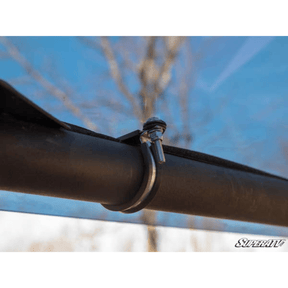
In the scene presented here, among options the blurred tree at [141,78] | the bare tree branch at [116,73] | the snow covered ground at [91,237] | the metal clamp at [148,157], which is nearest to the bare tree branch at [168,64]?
the blurred tree at [141,78]

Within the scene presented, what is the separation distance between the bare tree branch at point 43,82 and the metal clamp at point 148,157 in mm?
656

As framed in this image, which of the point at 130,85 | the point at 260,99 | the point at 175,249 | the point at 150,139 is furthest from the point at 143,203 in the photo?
the point at 175,249

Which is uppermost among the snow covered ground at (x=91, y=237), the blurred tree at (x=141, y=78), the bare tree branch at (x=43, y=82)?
the blurred tree at (x=141, y=78)

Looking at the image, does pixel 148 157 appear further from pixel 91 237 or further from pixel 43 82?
pixel 91 237

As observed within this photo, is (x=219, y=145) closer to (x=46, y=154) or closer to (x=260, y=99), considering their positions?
(x=260, y=99)

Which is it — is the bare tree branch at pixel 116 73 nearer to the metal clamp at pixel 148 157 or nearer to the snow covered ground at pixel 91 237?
the metal clamp at pixel 148 157

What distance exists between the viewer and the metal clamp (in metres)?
0.70

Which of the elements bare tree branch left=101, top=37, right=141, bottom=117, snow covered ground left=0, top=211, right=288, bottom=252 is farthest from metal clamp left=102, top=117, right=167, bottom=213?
snow covered ground left=0, top=211, right=288, bottom=252

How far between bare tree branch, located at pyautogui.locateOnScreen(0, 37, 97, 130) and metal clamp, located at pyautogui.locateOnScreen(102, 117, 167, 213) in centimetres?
66

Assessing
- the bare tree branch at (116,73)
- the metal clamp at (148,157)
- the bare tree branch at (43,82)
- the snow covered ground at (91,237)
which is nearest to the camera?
the metal clamp at (148,157)

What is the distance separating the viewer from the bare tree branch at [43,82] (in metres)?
1.12

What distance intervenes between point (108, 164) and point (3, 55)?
29.4 inches

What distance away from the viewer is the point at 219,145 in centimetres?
186

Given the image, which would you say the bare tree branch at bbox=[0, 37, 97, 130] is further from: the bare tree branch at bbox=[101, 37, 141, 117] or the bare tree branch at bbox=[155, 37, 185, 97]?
the bare tree branch at bbox=[155, 37, 185, 97]
